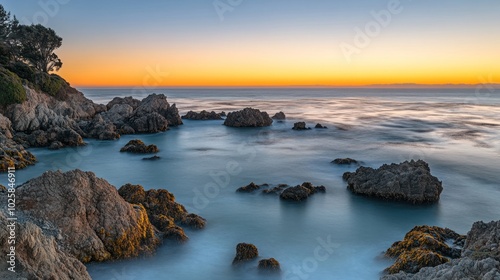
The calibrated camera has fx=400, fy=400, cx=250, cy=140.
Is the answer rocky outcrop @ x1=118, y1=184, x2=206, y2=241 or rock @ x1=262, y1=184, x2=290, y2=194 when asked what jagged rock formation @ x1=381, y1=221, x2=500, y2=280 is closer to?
rocky outcrop @ x1=118, y1=184, x2=206, y2=241

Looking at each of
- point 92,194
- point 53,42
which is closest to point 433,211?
point 92,194

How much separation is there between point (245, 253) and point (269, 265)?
0.77 metres

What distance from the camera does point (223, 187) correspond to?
18391mm

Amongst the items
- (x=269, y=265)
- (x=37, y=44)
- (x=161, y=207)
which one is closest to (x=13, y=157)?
(x=161, y=207)

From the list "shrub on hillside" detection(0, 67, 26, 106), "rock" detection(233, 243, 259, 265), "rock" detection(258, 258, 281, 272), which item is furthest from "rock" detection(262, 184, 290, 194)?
"shrub on hillside" detection(0, 67, 26, 106)

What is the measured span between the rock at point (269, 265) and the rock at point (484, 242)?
13.7 feet

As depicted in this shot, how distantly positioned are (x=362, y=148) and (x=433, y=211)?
14.9m

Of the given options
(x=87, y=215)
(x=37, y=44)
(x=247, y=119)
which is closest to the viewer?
(x=87, y=215)

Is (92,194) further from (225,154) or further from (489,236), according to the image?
(225,154)

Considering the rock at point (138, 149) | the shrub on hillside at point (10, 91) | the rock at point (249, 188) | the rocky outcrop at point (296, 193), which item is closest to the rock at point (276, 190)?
the rock at point (249, 188)

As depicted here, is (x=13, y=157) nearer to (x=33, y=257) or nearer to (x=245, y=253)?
(x=245, y=253)

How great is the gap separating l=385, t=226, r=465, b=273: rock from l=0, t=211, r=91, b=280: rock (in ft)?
21.3

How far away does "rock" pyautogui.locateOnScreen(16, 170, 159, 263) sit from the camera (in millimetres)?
8977

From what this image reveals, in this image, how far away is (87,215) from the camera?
9469 mm
